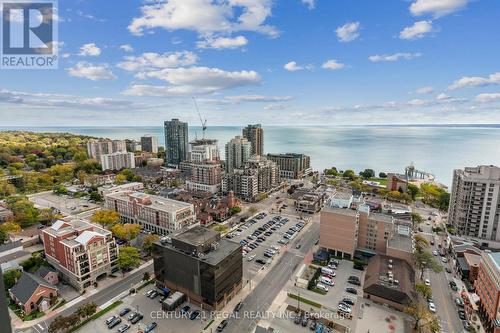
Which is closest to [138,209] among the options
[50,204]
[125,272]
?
[125,272]

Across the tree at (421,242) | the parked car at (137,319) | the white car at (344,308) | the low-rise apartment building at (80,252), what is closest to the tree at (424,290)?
the white car at (344,308)

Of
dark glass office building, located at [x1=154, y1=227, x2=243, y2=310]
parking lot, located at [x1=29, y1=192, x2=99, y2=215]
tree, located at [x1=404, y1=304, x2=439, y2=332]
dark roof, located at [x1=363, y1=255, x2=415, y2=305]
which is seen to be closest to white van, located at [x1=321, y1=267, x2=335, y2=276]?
dark roof, located at [x1=363, y1=255, x2=415, y2=305]

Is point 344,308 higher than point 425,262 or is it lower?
lower

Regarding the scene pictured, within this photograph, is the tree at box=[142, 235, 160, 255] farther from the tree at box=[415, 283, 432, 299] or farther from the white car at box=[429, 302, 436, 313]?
the white car at box=[429, 302, 436, 313]

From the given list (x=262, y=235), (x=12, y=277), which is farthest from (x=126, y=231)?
A: (x=262, y=235)

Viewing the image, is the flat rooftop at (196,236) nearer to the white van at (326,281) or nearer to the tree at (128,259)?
the tree at (128,259)

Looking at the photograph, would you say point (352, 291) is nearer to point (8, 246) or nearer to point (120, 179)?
point (8, 246)
